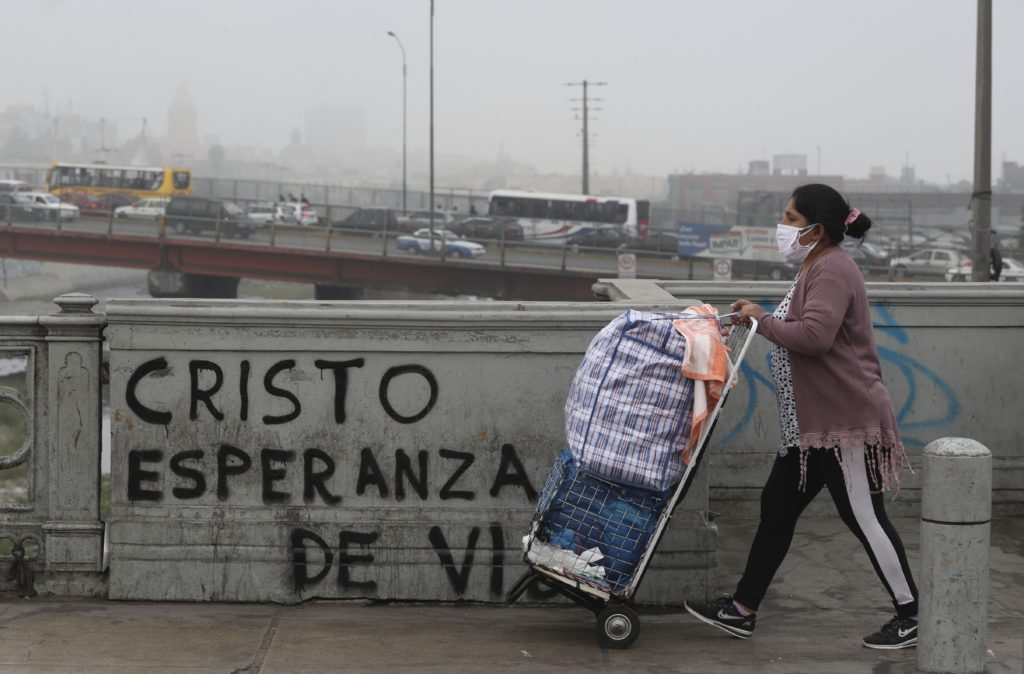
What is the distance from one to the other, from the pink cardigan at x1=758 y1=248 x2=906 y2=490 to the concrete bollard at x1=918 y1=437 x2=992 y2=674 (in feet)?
1.19

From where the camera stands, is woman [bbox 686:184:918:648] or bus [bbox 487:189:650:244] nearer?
woman [bbox 686:184:918:648]

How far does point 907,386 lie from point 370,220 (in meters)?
57.9

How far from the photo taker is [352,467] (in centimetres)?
534

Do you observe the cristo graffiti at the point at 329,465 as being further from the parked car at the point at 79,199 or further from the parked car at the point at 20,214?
the parked car at the point at 79,199

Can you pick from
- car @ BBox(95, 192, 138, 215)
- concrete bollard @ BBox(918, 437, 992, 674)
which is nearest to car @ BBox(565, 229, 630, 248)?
car @ BBox(95, 192, 138, 215)

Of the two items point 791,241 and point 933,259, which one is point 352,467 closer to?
point 791,241

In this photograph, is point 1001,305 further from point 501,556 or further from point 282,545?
point 282,545

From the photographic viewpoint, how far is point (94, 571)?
541 cm

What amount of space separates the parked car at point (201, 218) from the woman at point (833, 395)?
163 feet

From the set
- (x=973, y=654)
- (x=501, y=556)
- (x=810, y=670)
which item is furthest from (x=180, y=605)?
(x=973, y=654)

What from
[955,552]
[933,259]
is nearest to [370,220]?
[933,259]

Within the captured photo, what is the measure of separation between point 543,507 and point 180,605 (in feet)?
5.63

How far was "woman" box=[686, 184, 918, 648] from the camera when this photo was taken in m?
4.63

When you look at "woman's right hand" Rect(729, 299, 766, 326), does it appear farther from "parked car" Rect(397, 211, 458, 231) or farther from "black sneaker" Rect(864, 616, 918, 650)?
"parked car" Rect(397, 211, 458, 231)
